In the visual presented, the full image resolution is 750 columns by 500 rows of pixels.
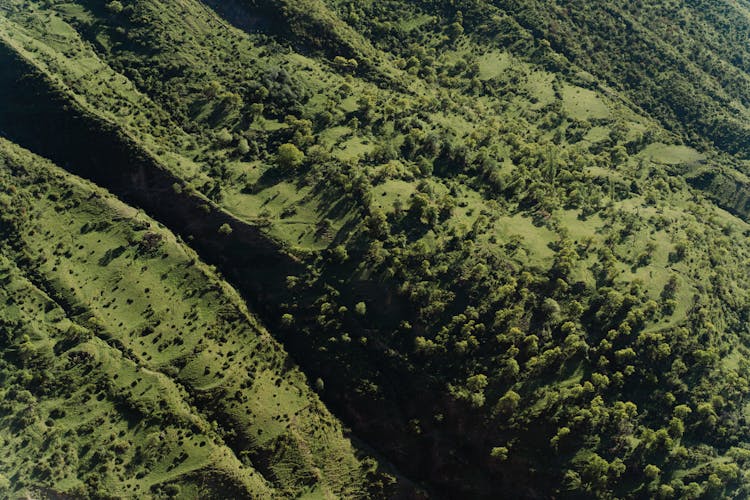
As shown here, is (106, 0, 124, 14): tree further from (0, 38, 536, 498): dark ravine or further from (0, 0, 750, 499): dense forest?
(0, 38, 536, 498): dark ravine

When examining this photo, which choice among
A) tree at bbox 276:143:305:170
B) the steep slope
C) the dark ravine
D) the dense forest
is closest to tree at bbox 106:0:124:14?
the dense forest

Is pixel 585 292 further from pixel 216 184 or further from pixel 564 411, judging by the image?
pixel 216 184

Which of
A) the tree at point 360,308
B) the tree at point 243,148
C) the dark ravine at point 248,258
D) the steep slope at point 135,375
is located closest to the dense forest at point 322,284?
the steep slope at point 135,375

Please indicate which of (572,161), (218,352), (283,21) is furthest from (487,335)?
(283,21)

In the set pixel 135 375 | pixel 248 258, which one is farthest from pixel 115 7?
pixel 135 375

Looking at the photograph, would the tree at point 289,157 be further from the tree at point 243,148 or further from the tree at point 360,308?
the tree at point 360,308
